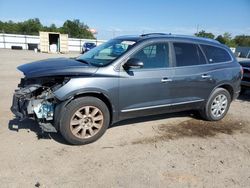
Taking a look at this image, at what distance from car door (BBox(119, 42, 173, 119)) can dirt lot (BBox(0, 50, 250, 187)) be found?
56 centimetres

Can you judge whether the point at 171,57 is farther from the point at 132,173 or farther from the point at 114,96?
the point at 132,173

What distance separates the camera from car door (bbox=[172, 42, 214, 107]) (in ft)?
16.9

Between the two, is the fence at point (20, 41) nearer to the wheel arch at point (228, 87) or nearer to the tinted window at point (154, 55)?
the wheel arch at point (228, 87)

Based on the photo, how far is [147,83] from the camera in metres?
4.72

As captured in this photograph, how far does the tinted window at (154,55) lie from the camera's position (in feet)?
15.7

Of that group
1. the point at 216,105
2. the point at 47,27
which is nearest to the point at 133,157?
the point at 216,105

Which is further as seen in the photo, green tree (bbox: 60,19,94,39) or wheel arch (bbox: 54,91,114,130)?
green tree (bbox: 60,19,94,39)

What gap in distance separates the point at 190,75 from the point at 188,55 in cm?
43

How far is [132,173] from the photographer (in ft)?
11.7

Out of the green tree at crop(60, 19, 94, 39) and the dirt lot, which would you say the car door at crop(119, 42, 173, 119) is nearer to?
the dirt lot

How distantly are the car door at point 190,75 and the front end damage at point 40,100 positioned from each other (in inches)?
90.2

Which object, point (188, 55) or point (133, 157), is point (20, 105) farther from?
point (188, 55)

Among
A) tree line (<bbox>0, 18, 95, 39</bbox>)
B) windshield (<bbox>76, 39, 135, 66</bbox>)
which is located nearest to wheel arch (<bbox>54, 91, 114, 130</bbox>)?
windshield (<bbox>76, 39, 135, 66</bbox>)

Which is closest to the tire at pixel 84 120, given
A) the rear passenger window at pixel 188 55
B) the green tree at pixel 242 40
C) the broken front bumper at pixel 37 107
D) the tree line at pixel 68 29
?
Answer: the broken front bumper at pixel 37 107
